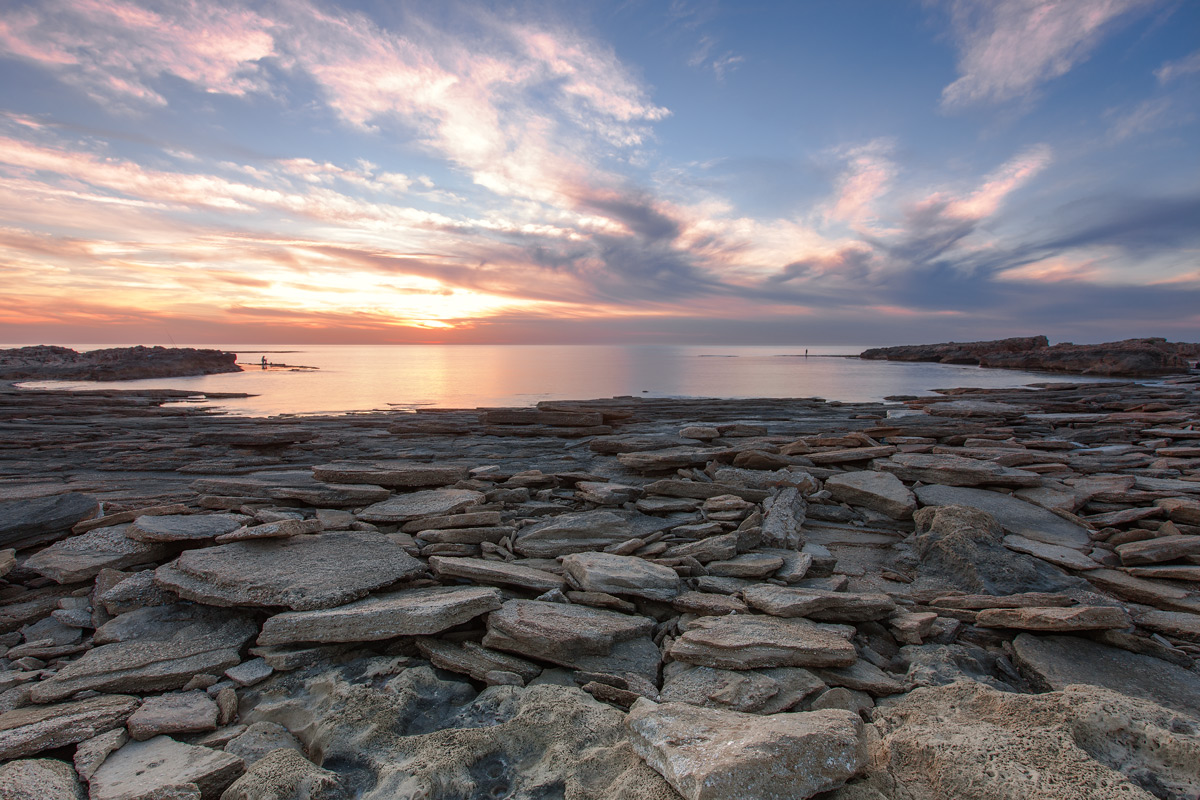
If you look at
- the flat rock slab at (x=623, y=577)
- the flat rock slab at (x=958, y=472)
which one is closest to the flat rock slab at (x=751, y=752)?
the flat rock slab at (x=623, y=577)

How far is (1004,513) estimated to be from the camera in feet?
25.9

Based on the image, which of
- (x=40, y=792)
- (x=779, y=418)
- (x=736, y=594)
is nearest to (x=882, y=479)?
(x=736, y=594)

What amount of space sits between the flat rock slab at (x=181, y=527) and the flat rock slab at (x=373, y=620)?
2.14 m

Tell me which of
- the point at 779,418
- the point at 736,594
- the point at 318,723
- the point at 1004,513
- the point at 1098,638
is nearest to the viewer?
the point at 318,723

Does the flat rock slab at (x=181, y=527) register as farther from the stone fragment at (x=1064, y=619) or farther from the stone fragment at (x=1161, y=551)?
the stone fragment at (x=1161, y=551)

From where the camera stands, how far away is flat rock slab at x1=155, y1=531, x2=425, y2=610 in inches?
186

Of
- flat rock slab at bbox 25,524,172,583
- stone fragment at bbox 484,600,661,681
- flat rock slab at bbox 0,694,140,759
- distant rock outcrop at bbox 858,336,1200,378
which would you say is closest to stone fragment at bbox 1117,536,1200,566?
stone fragment at bbox 484,600,661,681

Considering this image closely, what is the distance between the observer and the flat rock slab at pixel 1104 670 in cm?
434

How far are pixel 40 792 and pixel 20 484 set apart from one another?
30.5 ft

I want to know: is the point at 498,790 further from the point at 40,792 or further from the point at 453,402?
the point at 453,402

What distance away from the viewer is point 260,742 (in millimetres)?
3480

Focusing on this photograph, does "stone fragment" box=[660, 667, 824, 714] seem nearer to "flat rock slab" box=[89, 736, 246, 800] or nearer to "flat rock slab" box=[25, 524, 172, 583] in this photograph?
"flat rock slab" box=[89, 736, 246, 800]

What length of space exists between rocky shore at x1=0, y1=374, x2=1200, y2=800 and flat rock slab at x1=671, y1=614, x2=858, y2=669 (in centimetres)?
2

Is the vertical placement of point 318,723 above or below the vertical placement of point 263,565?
below
